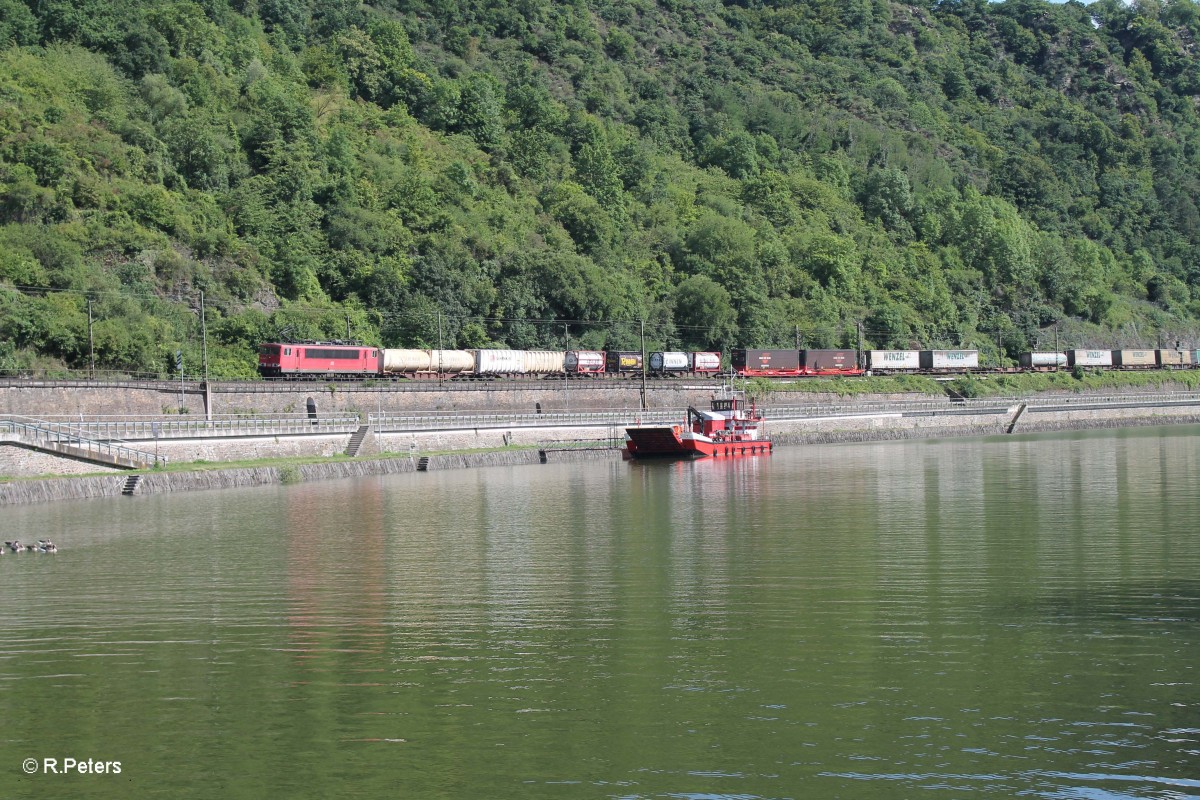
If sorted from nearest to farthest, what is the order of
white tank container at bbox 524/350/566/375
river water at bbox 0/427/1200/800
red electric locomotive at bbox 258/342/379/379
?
river water at bbox 0/427/1200/800, red electric locomotive at bbox 258/342/379/379, white tank container at bbox 524/350/566/375

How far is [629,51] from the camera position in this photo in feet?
620

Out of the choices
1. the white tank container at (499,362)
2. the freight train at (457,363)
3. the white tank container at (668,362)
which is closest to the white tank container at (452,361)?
the freight train at (457,363)

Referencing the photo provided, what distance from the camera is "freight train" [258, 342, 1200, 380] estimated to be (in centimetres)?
7638

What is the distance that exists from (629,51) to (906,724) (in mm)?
182242

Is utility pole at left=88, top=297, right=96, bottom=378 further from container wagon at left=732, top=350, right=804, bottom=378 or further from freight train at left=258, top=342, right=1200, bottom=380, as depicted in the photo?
container wagon at left=732, top=350, right=804, bottom=378

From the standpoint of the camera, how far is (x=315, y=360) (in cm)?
7594

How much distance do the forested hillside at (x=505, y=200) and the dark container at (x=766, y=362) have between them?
953cm

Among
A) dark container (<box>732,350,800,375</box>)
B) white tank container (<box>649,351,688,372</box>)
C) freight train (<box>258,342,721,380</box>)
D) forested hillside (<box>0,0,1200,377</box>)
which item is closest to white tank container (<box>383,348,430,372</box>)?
freight train (<box>258,342,721,380</box>)

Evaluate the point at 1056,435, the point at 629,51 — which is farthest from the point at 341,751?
the point at 629,51

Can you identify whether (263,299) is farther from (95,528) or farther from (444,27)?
(444,27)

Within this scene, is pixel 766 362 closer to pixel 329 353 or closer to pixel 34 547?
pixel 329 353

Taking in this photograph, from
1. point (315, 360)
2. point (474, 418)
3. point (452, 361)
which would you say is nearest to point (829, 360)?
point (452, 361)

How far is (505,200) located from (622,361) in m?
32.7

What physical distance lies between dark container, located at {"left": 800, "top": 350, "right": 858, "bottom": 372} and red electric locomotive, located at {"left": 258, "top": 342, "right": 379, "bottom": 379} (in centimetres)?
4275
